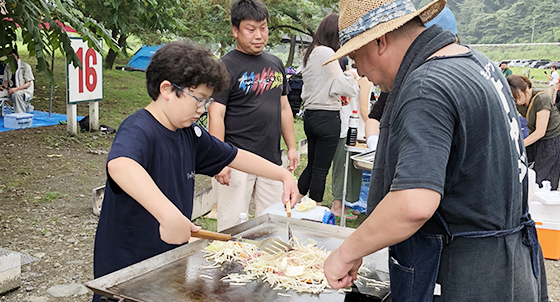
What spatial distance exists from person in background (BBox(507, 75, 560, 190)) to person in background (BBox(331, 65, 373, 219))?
209cm

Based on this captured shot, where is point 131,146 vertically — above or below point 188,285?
above

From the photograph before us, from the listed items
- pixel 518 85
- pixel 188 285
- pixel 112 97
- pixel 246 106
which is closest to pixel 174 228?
pixel 188 285

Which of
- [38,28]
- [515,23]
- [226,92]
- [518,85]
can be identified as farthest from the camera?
[515,23]

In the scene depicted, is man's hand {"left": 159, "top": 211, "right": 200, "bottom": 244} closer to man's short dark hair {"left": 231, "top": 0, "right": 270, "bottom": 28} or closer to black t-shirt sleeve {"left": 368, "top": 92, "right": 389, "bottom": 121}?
black t-shirt sleeve {"left": 368, "top": 92, "right": 389, "bottom": 121}

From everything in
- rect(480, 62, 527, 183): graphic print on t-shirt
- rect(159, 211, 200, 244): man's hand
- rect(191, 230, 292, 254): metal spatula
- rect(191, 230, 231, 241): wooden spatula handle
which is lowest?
rect(191, 230, 292, 254): metal spatula

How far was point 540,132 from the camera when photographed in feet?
21.7

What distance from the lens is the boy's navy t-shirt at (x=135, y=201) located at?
2285mm

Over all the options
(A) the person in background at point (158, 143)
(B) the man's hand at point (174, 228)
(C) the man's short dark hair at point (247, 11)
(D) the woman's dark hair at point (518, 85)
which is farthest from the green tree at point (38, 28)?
(D) the woman's dark hair at point (518, 85)

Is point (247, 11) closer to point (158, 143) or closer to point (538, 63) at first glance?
point (158, 143)

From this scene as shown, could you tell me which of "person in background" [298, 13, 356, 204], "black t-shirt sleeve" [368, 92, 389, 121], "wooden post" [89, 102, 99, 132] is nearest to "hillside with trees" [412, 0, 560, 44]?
"wooden post" [89, 102, 99, 132]

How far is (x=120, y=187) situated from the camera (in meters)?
2.16

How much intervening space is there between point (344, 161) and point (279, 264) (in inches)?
172

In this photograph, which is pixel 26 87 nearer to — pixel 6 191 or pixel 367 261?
pixel 6 191

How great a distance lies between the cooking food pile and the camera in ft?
7.46
